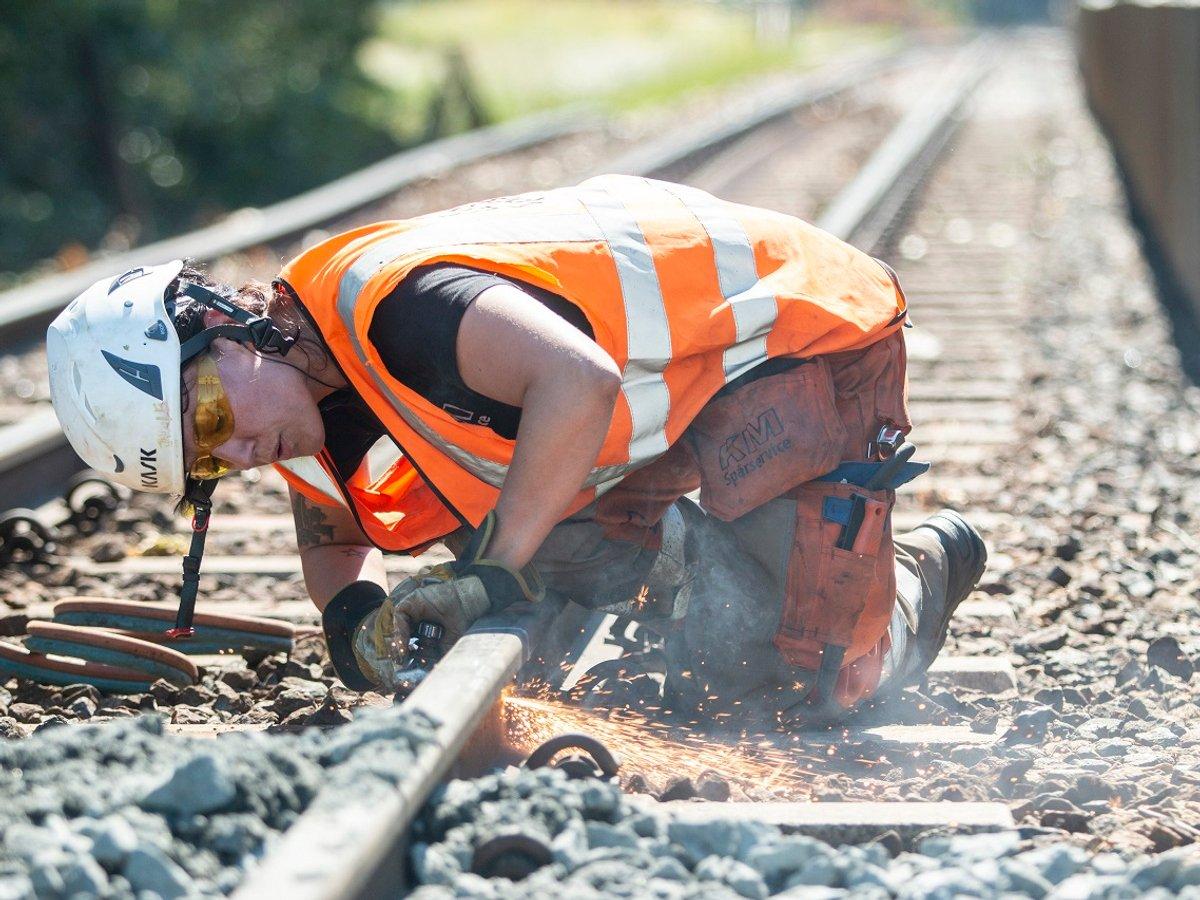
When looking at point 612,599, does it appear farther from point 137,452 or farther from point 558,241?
point 137,452

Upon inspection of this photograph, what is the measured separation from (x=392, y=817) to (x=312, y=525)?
5.53 ft

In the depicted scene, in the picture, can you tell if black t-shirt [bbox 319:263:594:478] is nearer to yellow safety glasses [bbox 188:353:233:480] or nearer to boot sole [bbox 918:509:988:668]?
yellow safety glasses [bbox 188:353:233:480]

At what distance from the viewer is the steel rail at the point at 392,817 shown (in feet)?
6.36

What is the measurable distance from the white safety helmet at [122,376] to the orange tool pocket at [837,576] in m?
1.38

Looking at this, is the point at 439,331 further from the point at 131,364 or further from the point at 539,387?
the point at 131,364

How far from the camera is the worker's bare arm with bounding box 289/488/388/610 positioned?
12.0ft

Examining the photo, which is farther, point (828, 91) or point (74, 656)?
point (828, 91)

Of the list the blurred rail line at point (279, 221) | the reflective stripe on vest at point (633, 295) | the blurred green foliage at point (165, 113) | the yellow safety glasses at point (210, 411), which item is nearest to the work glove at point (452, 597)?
the reflective stripe on vest at point (633, 295)

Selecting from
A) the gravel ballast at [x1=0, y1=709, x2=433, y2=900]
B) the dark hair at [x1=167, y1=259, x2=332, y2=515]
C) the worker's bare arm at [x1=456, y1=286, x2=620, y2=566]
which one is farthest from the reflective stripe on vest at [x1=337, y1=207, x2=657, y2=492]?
the gravel ballast at [x1=0, y1=709, x2=433, y2=900]

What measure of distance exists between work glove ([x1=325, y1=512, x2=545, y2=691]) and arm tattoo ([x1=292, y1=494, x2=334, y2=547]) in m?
0.62

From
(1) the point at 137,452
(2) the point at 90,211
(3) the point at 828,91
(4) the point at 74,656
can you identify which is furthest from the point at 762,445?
(3) the point at 828,91

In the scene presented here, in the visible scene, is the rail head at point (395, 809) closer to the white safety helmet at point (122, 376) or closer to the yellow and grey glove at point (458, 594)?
the yellow and grey glove at point (458, 594)

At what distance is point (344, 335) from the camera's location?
10.2 ft

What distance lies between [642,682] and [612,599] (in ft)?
0.92
